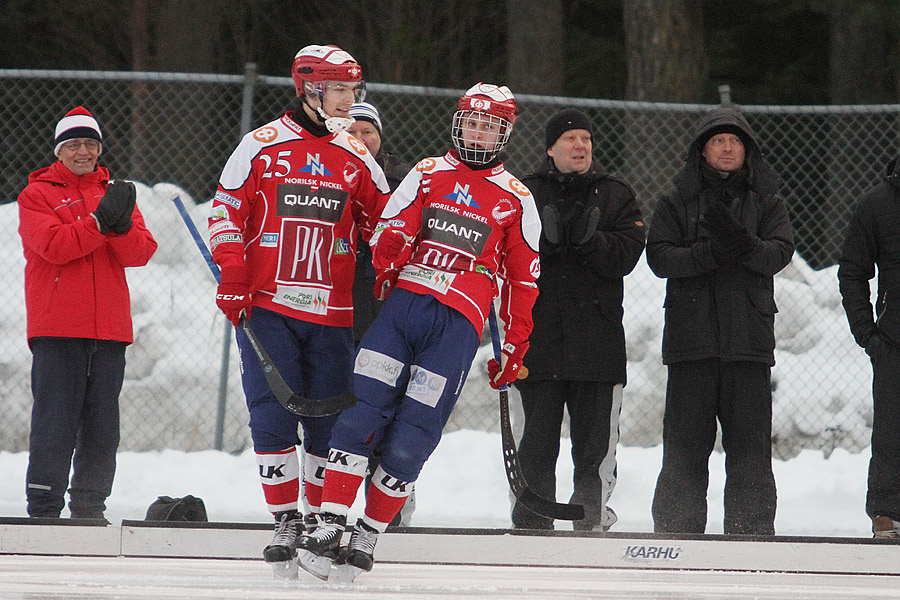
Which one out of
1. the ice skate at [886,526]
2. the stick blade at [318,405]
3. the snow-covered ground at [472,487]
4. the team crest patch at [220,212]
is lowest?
the snow-covered ground at [472,487]

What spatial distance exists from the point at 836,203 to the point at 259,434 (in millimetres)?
5722

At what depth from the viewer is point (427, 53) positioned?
40.2 feet

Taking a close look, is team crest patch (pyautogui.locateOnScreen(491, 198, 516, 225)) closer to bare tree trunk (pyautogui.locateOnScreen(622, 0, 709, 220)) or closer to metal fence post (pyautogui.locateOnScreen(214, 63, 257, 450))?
metal fence post (pyautogui.locateOnScreen(214, 63, 257, 450))

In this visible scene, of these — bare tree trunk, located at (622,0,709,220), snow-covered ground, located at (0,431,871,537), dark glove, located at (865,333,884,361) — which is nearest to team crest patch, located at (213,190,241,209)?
snow-covered ground, located at (0,431,871,537)

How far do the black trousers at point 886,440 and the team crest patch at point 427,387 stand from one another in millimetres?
2112

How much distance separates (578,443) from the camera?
4.74 m

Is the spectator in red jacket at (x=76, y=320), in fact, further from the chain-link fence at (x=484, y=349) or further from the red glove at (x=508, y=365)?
the red glove at (x=508, y=365)

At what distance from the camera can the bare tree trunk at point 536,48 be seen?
1105 centimetres

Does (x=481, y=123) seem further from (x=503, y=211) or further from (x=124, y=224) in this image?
(x=124, y=224)

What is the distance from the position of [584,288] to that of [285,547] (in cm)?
182

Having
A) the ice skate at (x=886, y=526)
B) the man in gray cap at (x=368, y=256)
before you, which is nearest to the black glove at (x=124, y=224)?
the man in gray cap at (x=368, y=256)

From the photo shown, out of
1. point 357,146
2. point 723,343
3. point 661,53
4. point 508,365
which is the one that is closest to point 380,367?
point 508,365

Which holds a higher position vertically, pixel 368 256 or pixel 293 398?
pixel 368 256

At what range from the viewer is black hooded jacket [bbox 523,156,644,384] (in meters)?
4.70
